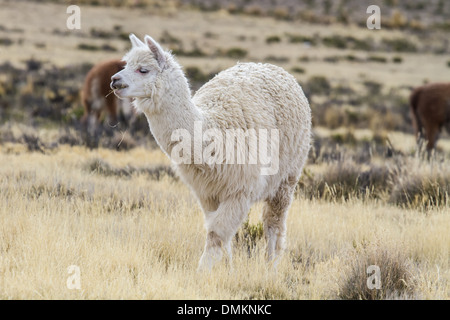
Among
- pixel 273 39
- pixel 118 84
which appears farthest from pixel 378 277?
pixel 273 39

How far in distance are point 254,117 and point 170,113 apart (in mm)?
875

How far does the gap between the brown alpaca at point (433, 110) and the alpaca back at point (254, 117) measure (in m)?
8.30

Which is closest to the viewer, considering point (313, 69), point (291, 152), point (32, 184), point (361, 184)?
point (291, 152)

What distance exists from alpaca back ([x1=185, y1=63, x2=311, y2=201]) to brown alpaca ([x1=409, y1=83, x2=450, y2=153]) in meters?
8.30

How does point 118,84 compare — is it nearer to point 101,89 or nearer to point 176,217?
point 176,217

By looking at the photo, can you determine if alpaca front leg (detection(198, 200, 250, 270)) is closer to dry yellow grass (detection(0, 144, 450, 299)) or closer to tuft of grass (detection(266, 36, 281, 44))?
dry yellow grass (detection(0, 144, 450, 299))

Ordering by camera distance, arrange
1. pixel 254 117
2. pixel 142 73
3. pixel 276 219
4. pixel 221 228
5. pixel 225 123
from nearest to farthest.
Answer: pixel 142 73 → pixel 221 228 → pixel 225 123 → pixel 254 117 → pixel 276 219

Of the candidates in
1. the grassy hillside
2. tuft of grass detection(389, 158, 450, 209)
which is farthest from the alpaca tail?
tuft of grass detection(389, 158, 450, 209)

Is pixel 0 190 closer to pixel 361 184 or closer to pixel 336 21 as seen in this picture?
pixel 361 184

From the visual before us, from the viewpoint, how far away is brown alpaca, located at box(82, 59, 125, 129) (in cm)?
1193

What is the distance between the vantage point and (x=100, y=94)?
1213 centimetres

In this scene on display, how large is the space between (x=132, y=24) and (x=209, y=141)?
35.8 metres

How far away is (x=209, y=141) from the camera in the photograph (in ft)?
14.8

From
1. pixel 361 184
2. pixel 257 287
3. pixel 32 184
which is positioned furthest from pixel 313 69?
pixel 257 287
